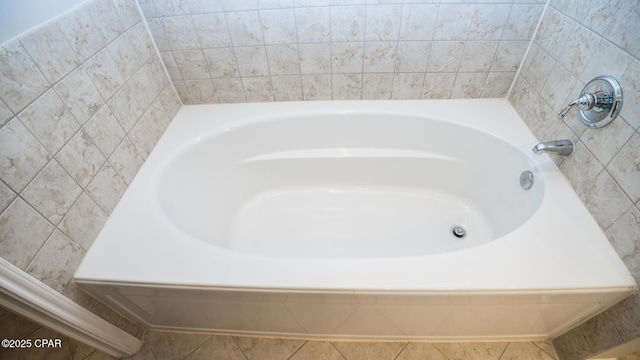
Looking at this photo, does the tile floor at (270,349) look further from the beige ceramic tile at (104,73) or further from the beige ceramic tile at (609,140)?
the beige ceramic tile at (104,73)

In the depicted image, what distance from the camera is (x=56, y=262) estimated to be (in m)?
0.74

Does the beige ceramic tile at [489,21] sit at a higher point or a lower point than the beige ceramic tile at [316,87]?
higher

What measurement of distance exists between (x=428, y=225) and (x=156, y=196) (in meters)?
1.19

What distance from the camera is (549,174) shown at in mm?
944

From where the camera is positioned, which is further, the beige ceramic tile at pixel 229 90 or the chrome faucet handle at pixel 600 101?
the beige ceramic tile at pixel 229 90

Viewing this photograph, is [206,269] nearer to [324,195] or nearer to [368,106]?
[324,195]

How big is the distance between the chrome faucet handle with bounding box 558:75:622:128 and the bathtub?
0.20 m

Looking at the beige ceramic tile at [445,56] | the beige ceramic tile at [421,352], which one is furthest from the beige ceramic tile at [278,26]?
the beige ceramic tile at [421,352]

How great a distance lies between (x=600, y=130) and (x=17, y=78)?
1.62 metres

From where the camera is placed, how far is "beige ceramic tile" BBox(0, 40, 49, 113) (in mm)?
629

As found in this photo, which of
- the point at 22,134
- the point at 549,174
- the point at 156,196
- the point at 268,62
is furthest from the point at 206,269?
the point at 549,174

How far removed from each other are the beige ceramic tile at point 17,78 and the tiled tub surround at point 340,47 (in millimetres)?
552

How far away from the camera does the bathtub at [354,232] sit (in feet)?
2.37

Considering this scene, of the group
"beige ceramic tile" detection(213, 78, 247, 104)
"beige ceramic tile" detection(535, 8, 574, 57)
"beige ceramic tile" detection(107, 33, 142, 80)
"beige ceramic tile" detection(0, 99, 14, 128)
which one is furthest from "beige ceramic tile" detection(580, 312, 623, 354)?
"beige ceramic tile" detection(107, 33, 142, 80)
